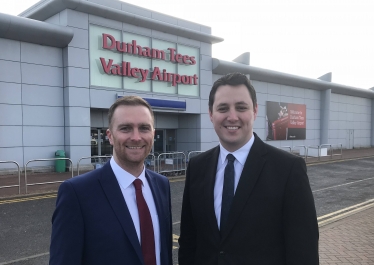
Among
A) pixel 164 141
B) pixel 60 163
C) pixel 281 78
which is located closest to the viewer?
pixel 60 163

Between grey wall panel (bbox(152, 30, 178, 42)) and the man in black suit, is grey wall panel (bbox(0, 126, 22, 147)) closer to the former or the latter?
grey wall panel (bbox(152, 30, 178, 42))

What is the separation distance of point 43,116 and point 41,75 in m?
1.86

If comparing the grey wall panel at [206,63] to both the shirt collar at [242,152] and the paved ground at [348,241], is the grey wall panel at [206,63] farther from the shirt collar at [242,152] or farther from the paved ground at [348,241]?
the shirt collar at [242,152]

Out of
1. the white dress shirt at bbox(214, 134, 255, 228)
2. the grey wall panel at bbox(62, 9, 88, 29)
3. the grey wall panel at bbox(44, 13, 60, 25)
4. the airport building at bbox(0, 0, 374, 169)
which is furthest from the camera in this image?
the grey wall panel at bbox(44, 13, 60, 25)

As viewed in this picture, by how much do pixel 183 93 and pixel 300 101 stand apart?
43.7ft

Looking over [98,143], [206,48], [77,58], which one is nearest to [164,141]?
[98,143]

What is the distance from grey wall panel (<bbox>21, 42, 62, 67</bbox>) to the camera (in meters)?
13.8

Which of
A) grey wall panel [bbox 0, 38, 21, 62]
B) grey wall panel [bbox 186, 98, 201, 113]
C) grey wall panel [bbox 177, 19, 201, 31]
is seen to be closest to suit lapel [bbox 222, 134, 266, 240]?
grey wall panel [bbox 0, 38, 21, 62]

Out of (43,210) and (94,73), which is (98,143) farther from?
(43,210)

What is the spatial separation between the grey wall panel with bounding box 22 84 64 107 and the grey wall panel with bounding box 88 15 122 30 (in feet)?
11.9

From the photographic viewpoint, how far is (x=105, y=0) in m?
15.3

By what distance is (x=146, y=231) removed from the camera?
2.10m

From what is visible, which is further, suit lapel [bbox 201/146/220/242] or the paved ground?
the paved ground

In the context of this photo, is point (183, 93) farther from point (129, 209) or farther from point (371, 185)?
point (129, 209)
